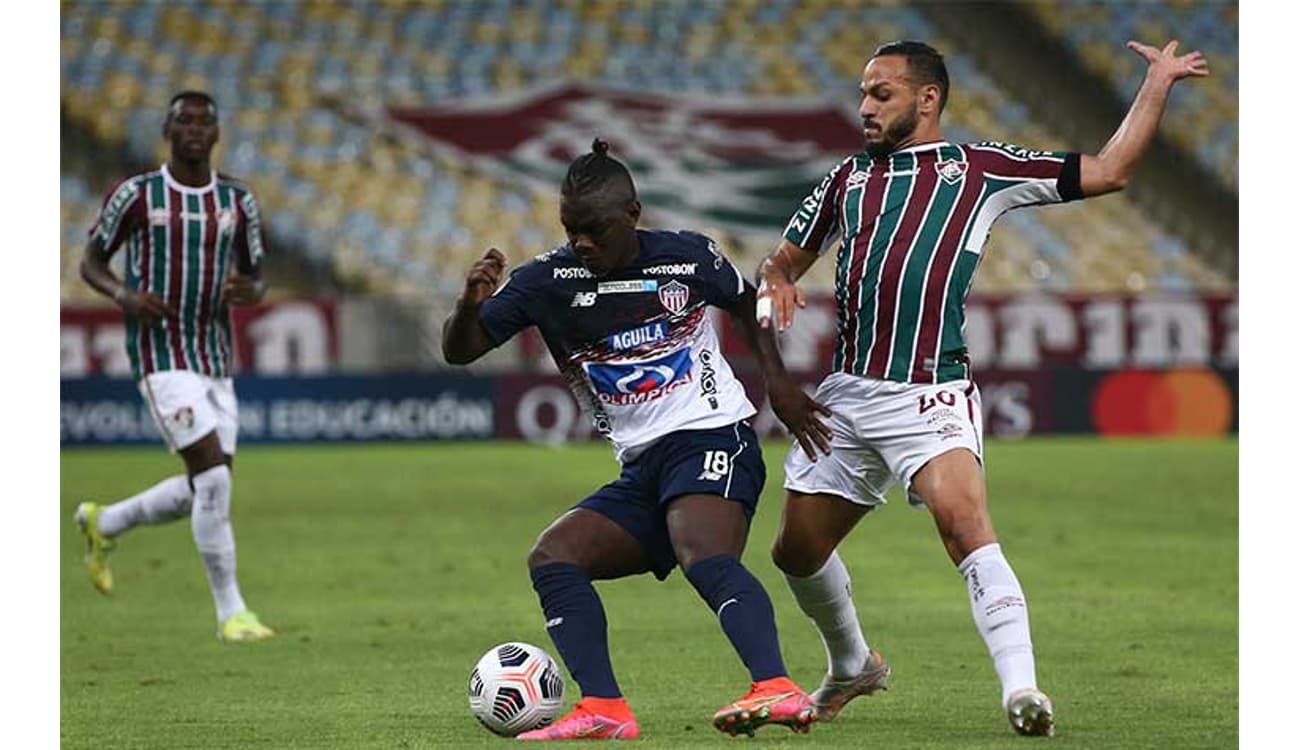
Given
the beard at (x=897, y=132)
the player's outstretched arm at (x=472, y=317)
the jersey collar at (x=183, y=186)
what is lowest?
the player's outstretched arm at (x=472, y=317)

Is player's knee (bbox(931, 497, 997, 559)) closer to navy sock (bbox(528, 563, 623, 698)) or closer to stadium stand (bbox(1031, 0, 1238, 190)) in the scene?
navy sock (bbox(528, 563, 623, 698))

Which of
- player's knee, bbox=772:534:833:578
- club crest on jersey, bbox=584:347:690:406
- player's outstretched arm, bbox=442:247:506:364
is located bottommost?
player's knee, bbox=772:534:833:578

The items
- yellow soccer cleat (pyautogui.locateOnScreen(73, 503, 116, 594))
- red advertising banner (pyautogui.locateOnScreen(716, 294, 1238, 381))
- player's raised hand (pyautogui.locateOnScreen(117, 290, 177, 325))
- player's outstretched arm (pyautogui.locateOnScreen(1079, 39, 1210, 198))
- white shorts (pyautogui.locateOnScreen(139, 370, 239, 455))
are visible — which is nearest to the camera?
player's outstretched arm (pyautogui.locateOnScreen(1079, 39, 1210, 198))

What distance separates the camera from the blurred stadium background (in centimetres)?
2761

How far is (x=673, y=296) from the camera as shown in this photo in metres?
6.51

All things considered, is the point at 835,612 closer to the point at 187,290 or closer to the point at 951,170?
the point at 951,170

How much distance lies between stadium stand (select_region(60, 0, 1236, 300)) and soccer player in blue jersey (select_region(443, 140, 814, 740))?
19.7 meters

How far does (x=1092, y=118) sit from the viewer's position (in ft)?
98.4

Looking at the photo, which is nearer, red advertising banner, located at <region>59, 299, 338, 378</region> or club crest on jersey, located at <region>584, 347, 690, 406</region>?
club crest on jersey, located at <region>584, 347, 690, 406</region>

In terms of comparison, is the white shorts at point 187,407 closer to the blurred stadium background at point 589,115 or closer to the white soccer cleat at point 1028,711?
the white soccer cleat at point 1028,711

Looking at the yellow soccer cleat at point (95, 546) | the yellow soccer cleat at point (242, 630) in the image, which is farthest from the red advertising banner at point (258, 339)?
the yellow soccer cleat at point (242, 630)

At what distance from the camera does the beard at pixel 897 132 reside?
652cm

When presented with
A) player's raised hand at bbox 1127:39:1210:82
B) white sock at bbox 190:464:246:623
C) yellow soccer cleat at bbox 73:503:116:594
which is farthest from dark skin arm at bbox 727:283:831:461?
yellow soccer cleat at bbox 73:503:116:594
